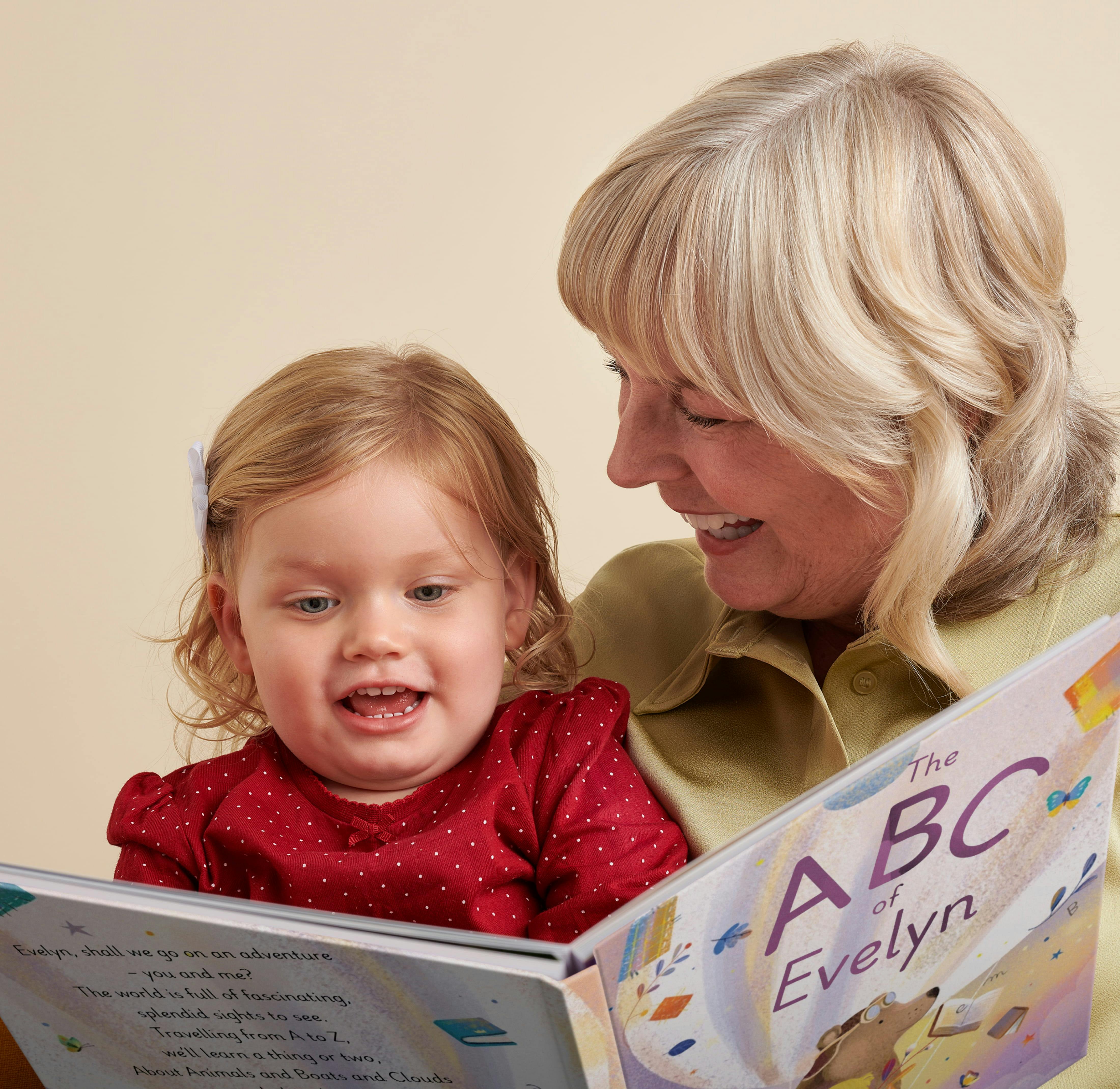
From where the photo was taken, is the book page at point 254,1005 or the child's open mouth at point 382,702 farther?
the child's open mouth at point 382,702

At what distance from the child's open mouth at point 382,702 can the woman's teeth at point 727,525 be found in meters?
0.37

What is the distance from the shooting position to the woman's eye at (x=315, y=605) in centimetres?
124

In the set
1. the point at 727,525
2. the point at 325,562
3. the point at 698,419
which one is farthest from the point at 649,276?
the point at 325,562

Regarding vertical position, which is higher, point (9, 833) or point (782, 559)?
point (782, 559)

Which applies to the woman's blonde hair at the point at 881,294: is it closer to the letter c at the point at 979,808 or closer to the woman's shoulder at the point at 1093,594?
the woman's shoulder at the point at 1093,594

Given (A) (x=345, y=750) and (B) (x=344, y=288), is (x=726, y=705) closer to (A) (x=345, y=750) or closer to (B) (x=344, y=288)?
(A) (x=345, y=750)

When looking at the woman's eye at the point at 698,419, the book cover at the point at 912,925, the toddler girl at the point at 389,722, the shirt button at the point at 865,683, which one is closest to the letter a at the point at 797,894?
the book cover at the point at 912,925

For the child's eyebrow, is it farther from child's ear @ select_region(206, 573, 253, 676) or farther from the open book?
the open book

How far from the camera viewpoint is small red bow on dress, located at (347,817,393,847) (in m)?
1.24

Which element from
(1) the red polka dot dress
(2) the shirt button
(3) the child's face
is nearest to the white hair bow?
(3) the child's face

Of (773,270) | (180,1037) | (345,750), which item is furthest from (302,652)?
(773,270)

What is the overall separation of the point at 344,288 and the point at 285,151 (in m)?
0.32

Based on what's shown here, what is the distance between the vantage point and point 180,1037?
2.90ft

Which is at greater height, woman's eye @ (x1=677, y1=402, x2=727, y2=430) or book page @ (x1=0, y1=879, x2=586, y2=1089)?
woman's eye @ (x1=677, y1=402, x2=727, y2=430)
